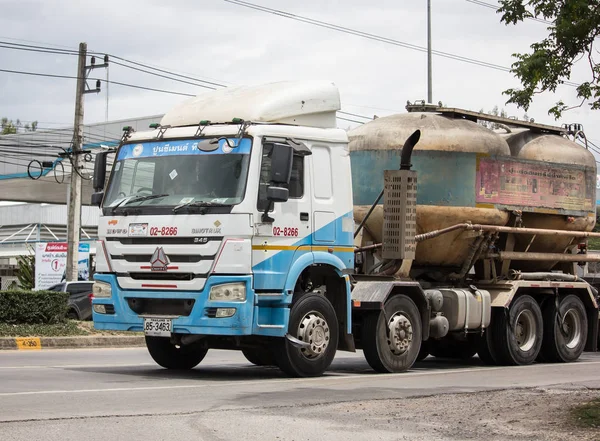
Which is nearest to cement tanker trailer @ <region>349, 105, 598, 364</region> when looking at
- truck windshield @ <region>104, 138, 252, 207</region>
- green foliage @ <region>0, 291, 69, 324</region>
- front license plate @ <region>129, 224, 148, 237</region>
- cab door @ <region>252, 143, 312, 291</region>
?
cab door @ <region>252, 143, 312, 291</region>

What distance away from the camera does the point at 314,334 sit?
12.5 m

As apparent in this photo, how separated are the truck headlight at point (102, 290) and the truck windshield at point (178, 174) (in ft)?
3.32

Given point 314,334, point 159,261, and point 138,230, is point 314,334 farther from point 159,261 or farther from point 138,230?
point 138,230

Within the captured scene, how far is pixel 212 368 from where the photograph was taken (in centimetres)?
1463

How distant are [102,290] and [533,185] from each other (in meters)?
7.68

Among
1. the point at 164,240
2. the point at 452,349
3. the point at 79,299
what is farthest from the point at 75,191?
the point at 164,240

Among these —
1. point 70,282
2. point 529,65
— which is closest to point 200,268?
point 529,65

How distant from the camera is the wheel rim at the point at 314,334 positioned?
12.4 metres

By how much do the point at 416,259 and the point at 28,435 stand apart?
30.4 feet

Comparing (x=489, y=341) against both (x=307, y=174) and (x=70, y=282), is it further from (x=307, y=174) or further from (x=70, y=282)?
(x=70, y=282)

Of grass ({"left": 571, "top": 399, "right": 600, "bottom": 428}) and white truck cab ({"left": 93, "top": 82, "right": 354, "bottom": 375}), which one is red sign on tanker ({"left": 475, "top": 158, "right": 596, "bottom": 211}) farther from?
grass ({"left": 571, "top": 399, "right": 600, "bottom": 428})

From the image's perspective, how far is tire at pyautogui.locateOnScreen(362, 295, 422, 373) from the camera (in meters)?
13.7

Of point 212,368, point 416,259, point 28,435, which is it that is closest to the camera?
point 28,435

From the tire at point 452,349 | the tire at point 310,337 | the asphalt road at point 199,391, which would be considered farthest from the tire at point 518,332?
the tire at point 310,337
